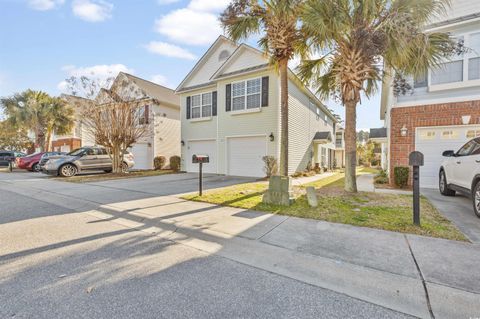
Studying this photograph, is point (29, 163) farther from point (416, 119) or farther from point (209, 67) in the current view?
point (416, 119)

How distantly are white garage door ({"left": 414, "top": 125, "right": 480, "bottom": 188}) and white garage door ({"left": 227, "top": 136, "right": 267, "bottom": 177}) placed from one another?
7105mm

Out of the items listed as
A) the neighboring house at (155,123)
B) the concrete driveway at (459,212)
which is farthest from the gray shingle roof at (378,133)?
the neighboring house at (155,123)

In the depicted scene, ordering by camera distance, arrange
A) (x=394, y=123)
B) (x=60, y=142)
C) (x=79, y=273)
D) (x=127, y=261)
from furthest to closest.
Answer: (x=60, y=142)
(x=394, y=123)
(x=127, y=261)
(x=79, y=273)

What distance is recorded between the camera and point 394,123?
9.41 m

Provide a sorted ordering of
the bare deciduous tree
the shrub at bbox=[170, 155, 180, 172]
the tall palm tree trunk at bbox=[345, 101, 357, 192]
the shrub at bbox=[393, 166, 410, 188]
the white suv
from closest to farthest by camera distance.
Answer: the white suv → the tall palm tree trunk at bbox=[345, 101, 357, 192] → the shrub at bbox=[393, 166, 410, 188] → the bare deciduous tree → the shrub at bbox=[170, 155, 180, 172]

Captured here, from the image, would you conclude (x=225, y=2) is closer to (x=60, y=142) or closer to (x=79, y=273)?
(x=79, y=273)

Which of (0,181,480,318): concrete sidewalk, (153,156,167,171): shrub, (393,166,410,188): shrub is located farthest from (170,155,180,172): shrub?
(393,166,410,188): shrub

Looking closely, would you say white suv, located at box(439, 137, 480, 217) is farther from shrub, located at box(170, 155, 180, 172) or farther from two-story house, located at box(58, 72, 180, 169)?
two-story house, located at box(58, 72, 180, 169)

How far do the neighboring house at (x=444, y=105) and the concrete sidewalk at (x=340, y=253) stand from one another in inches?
262

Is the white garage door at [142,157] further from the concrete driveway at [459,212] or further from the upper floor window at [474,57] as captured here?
the upper floor window at [474,57]

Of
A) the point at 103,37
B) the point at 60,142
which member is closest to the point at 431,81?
the point at 103,37

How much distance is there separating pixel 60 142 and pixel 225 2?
27648 millimetres

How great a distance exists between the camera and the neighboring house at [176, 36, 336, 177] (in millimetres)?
12930

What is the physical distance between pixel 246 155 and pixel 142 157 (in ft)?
32.2
